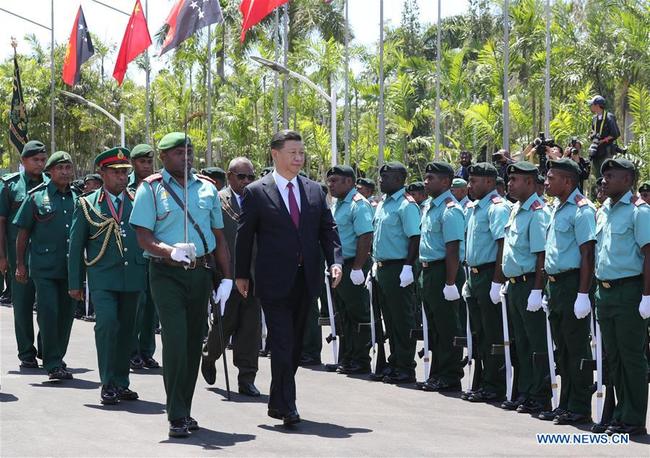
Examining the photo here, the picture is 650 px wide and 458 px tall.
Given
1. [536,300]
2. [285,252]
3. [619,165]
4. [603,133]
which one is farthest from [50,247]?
[603,133]

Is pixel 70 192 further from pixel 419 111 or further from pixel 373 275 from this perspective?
pixel 419 111

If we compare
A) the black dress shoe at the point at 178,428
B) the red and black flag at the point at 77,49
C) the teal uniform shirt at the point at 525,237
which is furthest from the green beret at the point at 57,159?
the red and black flag at the point at 77,49

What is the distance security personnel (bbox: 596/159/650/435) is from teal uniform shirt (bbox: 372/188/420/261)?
323 cm

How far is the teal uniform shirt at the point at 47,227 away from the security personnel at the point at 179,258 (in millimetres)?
3004

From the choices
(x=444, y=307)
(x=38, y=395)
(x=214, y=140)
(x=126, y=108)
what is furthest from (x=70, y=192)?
(x=126, y=108)

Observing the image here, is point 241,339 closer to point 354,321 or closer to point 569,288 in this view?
point 354,321

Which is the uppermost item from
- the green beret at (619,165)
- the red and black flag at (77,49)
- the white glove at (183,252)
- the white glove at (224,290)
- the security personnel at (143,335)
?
the red and black flag at (77,49)

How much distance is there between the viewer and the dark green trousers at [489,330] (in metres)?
9.98

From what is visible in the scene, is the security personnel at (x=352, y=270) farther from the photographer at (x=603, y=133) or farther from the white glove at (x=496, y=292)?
the photographer at (x=603, y=133)

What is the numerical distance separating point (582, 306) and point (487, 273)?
1.74 m

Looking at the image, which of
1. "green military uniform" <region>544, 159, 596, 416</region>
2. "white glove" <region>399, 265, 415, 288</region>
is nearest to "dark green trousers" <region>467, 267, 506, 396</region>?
"white glove" <region>399, 265, 415, 288</region>

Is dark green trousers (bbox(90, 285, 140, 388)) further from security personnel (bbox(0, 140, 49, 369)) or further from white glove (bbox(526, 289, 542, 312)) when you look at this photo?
white glove (bbox(526, 289, 542, 312))

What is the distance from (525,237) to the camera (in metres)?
9.28

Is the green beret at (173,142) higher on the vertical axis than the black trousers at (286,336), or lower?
higher
